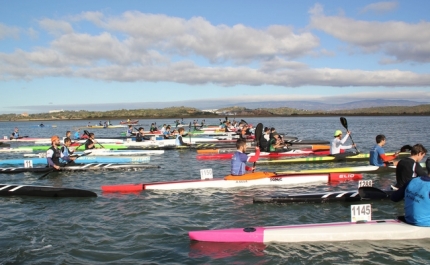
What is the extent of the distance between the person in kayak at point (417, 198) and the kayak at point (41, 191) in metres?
9.15

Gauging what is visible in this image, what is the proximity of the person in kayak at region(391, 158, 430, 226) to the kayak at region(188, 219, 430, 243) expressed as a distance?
27 cm

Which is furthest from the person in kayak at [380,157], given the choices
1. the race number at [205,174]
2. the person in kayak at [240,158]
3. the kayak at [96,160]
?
the kayak at [96,160]

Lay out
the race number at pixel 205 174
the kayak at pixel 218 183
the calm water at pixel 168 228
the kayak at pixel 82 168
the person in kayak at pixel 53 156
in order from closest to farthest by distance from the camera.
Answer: the calm water at pixel 168 228
the kayak at pixel 218 183
the race number at pixel 205 174
the person in kayak at pixel 53 156
the kayak at pixel 82 168

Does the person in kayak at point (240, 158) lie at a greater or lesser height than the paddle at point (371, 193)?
greater

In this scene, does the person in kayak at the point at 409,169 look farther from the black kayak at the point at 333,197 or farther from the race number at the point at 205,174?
the race number at the point at 205,174

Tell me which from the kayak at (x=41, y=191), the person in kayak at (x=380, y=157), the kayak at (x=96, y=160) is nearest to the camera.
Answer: the kayak at (x=41, y=191)

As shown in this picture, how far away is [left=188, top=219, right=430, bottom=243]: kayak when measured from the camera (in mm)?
7469

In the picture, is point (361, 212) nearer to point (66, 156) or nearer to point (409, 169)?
point (409, 169)

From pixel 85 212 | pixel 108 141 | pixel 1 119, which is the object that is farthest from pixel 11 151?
pixel 1 119

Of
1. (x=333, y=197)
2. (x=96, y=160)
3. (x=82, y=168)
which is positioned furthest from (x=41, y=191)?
(x=333, y=197)

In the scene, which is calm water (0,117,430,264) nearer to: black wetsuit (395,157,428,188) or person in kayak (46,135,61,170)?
black wetsuit (395,157,428,188)

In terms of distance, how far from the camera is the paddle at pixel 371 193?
10.4 metres

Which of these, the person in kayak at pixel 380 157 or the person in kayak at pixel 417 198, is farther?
the person in kayak at pixel 380 157

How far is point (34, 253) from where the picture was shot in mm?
7676
